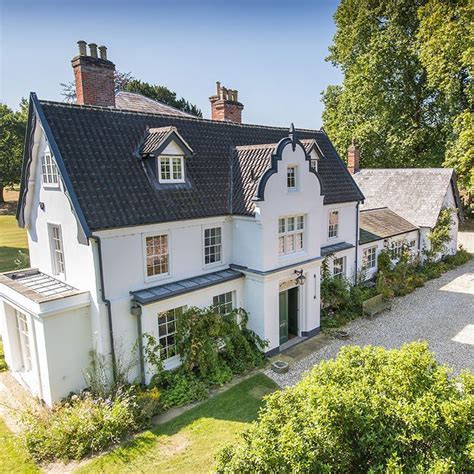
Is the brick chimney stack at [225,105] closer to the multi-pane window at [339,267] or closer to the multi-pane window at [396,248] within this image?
the multi-pane window at [339,267]

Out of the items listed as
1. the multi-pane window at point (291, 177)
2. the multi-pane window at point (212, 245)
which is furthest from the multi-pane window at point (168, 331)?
the multi-pane window at point (291, 177)

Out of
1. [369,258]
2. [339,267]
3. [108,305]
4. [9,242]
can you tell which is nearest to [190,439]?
[108,305]

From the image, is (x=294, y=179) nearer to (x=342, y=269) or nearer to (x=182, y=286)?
(x=182, y=286)

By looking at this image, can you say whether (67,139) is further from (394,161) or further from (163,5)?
(394,161)

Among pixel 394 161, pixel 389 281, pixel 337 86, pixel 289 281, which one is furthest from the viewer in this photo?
pixel 337 86

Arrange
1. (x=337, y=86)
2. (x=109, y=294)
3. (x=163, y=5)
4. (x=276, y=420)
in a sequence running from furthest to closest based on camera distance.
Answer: (x=337, y=86), (x=109, y=294), (x=163, y=5), (x=276, y=420)

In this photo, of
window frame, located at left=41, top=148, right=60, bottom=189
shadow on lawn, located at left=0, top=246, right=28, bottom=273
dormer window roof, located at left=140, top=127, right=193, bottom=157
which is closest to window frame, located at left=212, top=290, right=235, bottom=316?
dormer window roof, located at left=140, top=127, right=193, bottom=157

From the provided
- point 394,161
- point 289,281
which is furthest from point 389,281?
point 394,161
